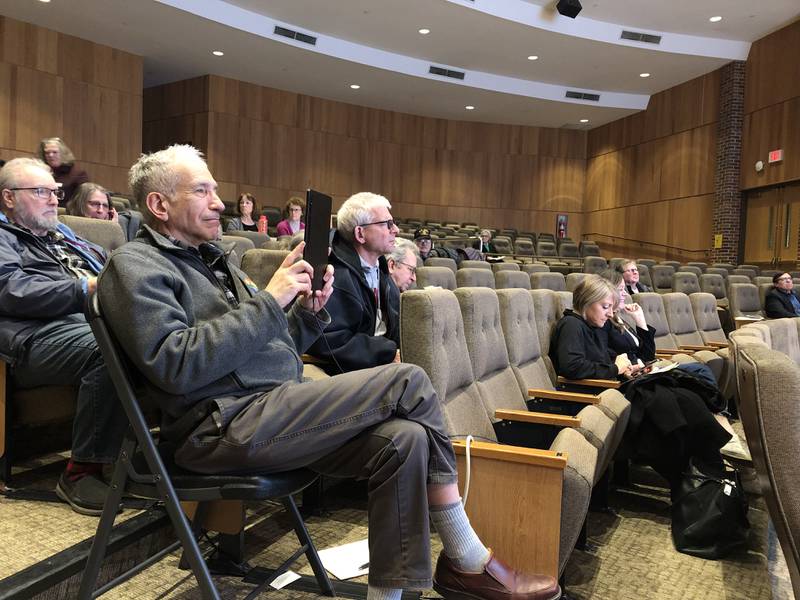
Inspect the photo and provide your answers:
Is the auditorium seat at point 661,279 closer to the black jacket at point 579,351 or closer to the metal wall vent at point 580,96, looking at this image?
the metal wall vent at point 580,96

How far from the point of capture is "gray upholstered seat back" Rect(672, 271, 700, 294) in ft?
24.2

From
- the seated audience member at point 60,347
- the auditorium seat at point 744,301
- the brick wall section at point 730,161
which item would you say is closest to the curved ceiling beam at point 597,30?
the brick wall section at point 730,161

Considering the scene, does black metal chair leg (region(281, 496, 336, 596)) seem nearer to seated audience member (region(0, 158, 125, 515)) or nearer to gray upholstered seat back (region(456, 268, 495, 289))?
seated audience member (region(0, 158, 125, 515))

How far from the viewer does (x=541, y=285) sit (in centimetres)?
583

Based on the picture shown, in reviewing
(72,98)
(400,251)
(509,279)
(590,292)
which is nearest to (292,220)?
(509,279)

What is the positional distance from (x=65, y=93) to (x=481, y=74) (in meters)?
6.80

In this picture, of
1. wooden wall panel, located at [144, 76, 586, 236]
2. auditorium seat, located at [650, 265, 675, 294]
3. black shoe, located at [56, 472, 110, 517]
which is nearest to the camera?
black shoe, located at [56, 472, 110, 517]

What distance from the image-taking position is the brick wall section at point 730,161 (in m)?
10.2

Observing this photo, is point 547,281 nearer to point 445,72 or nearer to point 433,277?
point 433,277

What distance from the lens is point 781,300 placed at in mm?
6230

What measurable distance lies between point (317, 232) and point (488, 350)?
3.44 ft

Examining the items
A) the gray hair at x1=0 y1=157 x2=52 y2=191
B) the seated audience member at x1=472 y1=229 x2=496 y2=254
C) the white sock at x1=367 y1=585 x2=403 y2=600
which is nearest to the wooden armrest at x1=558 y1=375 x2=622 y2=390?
the white sock at x1=367 y1=585 x2=403 y2=600

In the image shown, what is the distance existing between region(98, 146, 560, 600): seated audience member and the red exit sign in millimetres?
10097

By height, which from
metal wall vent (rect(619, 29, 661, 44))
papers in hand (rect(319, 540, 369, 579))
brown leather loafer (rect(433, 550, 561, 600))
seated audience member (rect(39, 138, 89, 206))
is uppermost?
metal wall vent (rect(619, 29, 661, 44))
